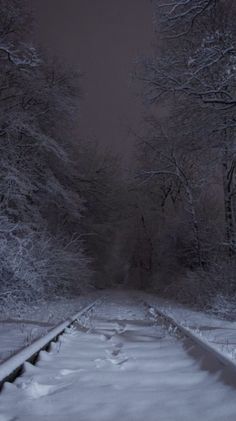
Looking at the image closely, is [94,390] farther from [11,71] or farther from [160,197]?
[160,197]

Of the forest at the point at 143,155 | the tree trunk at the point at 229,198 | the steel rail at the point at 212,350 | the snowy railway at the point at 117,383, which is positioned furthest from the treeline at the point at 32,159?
the tree trunk at the point at 229,198

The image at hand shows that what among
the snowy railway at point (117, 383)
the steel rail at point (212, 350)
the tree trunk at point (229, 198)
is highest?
the tree trunk at point (229, 198)

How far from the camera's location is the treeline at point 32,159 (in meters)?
12.2

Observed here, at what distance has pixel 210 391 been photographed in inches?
135

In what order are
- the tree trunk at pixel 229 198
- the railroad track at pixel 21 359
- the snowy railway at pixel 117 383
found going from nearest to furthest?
the snowy railway at pixel 117 383, the railroad track at pixel 21 359, the tree trunk at pixel 229 198

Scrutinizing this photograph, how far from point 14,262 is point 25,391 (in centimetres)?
794

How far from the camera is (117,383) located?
3.84m

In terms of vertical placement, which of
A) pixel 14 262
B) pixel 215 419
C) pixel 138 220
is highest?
pixel 138 220

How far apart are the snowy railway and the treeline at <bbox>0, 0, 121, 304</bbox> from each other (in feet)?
19.9

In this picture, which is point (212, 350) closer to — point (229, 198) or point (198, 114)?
point (198, 114)

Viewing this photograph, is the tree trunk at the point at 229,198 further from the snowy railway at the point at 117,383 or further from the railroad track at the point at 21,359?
the railroad track at the point at 21,359

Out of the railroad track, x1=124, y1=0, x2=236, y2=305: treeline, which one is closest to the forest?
x1=124, y1=0, x2=236, y2=305: treeline

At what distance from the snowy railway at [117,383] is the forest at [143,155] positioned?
618 centimetres

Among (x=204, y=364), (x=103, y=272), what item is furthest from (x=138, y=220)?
(x=204, y=364)
